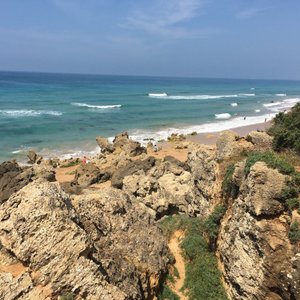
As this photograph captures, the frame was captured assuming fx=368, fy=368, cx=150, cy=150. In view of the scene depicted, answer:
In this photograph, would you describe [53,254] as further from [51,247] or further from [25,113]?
[25,113]

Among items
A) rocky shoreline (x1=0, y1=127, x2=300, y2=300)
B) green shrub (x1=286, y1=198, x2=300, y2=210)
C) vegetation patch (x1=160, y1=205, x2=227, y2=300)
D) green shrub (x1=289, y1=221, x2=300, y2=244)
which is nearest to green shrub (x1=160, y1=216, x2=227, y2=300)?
vegetation patch (x1=160, y1=205, x2=227, y2=300)

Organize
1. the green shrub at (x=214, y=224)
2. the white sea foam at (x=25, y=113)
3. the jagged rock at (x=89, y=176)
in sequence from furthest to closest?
1. the white sea foam at (x=25, y=113)
2. the jagged rock at (x=89, y=176)
3. the green shrub at (x=214, y=224)

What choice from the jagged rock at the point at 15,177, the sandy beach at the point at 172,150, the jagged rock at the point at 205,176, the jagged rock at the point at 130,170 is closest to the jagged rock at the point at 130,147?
the sandy beach at the point at 172,150

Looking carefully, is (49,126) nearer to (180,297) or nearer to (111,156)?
(111,156)

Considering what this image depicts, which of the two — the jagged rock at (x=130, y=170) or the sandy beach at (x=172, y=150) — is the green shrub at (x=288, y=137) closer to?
the sandy beach at (x=172, y=150)

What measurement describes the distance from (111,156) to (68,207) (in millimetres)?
23297

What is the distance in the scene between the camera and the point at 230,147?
15734mm

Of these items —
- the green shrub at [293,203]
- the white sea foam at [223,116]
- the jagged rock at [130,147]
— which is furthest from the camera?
the white sea foam at [223,116]

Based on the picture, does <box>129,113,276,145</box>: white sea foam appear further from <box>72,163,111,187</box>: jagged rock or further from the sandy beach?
<box>72,163,111,187</box>: jagged rock

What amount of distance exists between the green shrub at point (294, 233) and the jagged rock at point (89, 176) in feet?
54.4

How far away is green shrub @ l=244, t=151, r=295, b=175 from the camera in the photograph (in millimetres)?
11141

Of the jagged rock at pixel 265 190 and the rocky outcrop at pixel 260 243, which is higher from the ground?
the jagged rock at pixel 265 190

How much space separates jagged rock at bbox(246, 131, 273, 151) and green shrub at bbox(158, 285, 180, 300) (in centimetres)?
714

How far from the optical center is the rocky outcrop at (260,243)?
10070 millimetres
